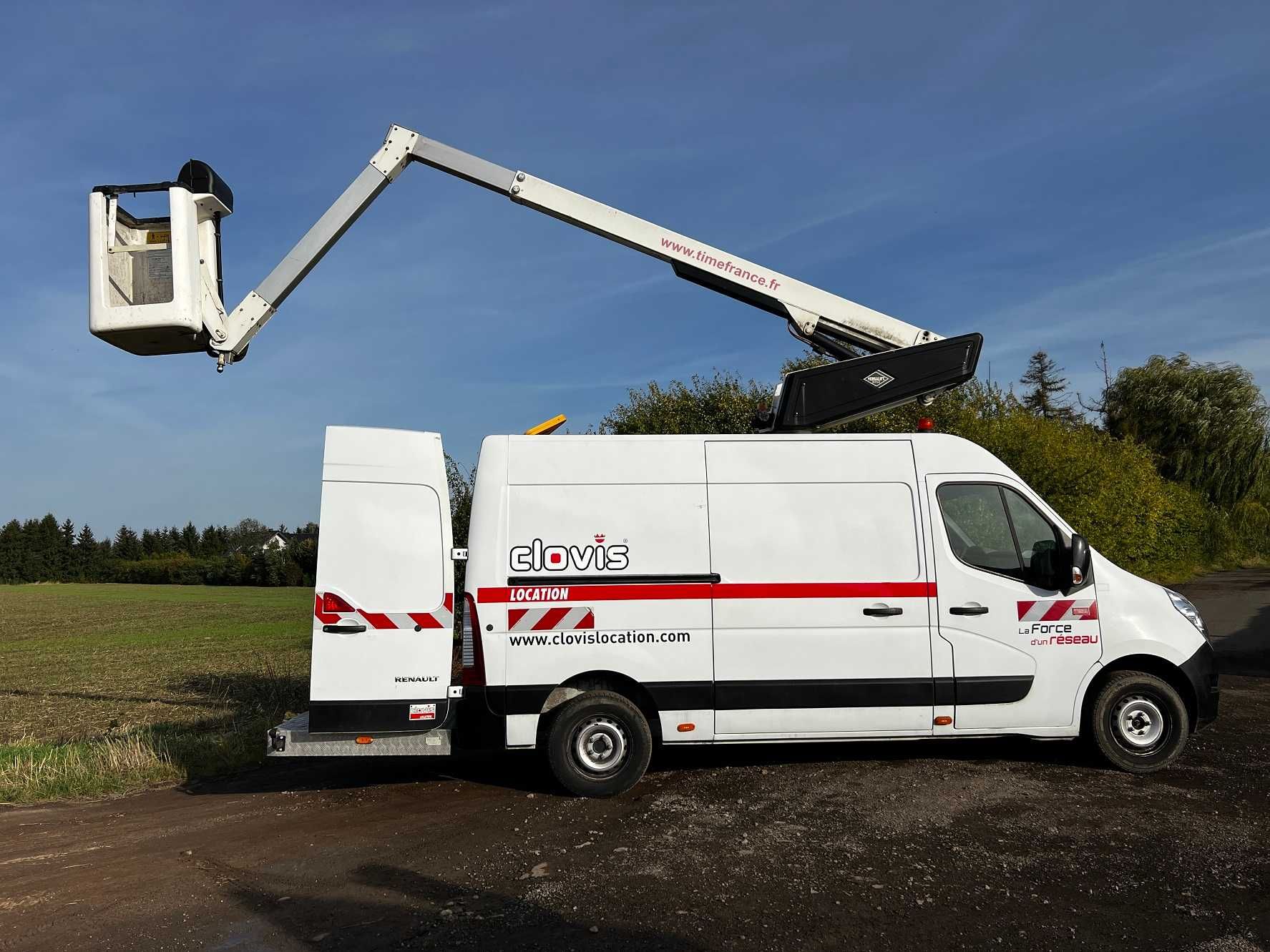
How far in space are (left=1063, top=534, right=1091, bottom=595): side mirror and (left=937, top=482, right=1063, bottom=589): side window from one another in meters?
0.12

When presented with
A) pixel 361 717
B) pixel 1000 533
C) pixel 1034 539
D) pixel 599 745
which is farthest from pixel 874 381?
pixel 361 717

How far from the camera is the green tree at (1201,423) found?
35.1 meters

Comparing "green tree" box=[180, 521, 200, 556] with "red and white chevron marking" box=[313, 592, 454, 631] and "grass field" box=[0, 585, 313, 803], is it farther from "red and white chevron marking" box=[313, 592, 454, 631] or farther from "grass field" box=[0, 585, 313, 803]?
"red and white chevron marking" box=[313, 592, 454, 631]

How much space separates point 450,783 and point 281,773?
5.68 feet

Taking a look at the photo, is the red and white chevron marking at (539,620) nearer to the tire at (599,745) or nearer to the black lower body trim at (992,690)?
the tire at (599,745)

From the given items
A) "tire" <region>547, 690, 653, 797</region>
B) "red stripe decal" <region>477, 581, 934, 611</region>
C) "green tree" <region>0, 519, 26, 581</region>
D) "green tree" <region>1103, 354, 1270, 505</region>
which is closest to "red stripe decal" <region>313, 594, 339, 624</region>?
"red stripe decal" <region>477, 581, 934, 611</region>

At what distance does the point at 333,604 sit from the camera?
6523mm

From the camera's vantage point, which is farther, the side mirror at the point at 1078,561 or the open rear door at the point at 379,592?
the side mirror at the point at 1078,561

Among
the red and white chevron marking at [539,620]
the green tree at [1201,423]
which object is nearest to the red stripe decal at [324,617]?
the red and white chevron marking at [539,620]

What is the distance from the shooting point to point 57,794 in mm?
7504

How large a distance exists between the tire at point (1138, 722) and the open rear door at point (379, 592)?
4.87m

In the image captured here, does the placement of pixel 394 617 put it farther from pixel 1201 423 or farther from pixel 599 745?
pixel 1201 423

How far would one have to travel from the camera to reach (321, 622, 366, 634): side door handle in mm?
6500

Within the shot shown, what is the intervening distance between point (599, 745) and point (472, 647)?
1.16m
